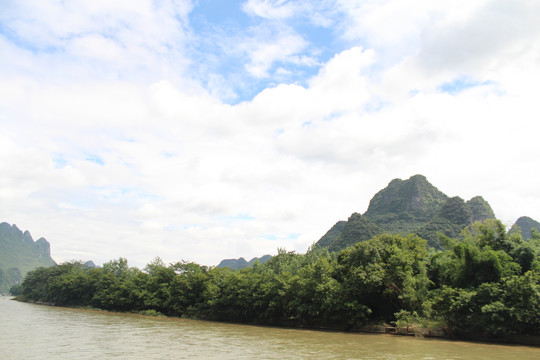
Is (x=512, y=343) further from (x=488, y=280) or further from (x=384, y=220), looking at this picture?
(x=384, y=220)

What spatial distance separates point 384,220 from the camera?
12775 cm

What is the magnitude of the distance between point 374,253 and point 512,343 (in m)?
10.6

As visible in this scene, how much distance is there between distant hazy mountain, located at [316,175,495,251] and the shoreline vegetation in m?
57.0

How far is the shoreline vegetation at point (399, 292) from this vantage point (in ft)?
Result: 73.7

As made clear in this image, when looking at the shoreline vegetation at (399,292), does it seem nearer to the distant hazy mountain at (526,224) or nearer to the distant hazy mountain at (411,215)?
the distant hazy mountain at (411,215)

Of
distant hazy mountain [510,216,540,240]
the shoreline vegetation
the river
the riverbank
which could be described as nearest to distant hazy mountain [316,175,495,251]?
distant hazy mountain [510,216,540,240]

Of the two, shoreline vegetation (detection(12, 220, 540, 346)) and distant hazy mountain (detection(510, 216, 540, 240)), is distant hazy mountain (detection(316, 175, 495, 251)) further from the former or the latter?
shoreline vegetation (detection(12, 220, 540, 346))

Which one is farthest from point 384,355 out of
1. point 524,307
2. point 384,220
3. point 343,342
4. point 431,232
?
point 384,220

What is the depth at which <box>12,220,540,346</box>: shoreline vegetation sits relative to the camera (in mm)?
22453

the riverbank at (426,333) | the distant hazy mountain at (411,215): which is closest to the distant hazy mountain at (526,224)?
the distant hazy mountain at (411,215)

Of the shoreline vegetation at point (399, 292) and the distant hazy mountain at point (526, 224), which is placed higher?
the distant hazy mountain at point (526, 224)

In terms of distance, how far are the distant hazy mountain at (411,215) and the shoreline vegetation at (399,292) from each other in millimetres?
56958

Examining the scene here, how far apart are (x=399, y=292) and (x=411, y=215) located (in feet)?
324

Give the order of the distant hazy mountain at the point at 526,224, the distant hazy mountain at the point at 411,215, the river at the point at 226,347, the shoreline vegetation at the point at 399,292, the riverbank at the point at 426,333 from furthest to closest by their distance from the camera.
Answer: the distant hazy mountain at the point at 526,224 → the distant hazy mountain at the point at 411,215 → the shoreline vegetation at the point at 399,292 → the riverbank at the point at 426,333 → the river at the point at 226,347
